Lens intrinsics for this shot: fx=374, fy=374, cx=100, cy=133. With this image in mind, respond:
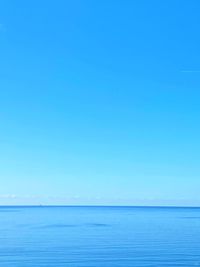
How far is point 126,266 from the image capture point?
122ft

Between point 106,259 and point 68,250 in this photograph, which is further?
point 68,250

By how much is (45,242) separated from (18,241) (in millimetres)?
4502

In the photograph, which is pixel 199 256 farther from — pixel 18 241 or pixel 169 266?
pixel 18 241

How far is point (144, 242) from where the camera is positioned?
5691cm

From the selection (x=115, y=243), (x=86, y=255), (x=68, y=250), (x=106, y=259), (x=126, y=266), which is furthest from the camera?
(x=115, y=243)

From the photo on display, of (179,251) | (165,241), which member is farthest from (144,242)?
(179,251)

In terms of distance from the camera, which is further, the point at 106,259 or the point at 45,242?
the point at 45,242

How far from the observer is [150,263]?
39.4 m

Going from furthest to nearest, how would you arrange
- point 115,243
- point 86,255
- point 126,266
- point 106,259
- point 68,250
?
point 115,243 → point 68,250 → point 86,255 → point 106,259 → point 126,266

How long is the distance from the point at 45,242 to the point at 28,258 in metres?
15.8

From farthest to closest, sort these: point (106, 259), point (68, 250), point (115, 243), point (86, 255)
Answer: point (115, 243), point (68, 250), point (86, 255), point (106, 259)

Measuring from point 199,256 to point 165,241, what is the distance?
14.4 meters

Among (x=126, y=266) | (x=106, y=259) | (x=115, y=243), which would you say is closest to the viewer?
(x=126, y=266)

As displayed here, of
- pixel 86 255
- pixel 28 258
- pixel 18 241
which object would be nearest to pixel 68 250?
pixel 86 255
